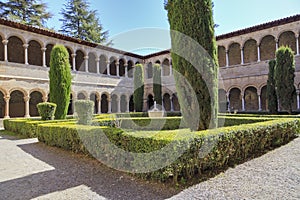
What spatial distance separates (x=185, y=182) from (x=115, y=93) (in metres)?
18.3

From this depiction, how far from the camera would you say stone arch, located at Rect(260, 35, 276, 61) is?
18.0m

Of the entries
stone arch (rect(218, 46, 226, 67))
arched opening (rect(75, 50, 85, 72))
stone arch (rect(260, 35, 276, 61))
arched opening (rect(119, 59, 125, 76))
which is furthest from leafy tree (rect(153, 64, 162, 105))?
stone arch (rect(260, 35, 276, 61))

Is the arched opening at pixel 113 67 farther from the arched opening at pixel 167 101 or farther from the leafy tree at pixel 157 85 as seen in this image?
the arched opening at pixel 167 101

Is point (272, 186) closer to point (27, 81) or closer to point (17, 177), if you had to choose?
point (17, 177)

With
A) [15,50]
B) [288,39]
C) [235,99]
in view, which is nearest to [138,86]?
[235,99]

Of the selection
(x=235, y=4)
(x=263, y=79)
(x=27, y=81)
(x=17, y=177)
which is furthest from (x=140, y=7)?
(x=17, y=177)

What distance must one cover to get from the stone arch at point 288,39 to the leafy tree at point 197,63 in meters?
14.0

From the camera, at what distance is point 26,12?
79.9ft

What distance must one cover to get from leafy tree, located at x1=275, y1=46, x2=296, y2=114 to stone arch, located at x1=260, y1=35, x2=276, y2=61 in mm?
5488

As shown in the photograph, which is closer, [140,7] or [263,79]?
[140,7]

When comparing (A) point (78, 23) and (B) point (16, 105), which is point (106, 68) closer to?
(B) point (16, 105)

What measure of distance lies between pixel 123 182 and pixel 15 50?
17.1 meters

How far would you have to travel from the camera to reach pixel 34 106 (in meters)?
18.4

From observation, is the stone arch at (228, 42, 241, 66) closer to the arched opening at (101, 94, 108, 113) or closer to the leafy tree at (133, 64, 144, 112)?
the leafy tree at (133, 64, 144, 112)
